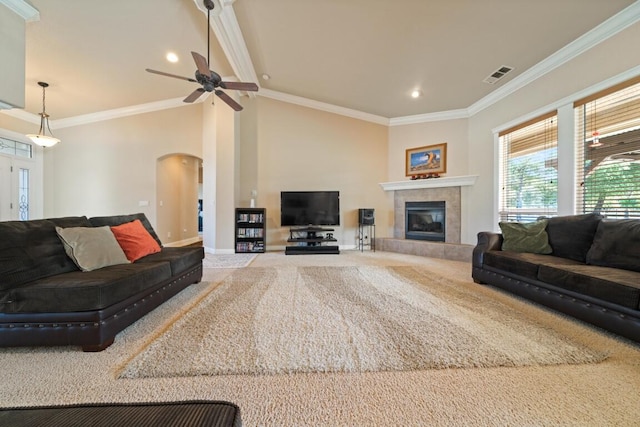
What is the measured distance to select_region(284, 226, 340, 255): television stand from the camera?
5.18m

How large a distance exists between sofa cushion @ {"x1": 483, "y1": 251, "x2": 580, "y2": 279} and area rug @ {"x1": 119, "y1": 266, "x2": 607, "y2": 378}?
0.33 meters

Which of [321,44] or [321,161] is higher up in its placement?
[321,44]

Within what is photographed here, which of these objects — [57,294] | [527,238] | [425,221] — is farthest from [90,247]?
[425,221]

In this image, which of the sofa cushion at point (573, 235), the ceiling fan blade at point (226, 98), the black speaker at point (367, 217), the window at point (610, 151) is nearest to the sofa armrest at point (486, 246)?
the sofa cushion at point (573, 235)

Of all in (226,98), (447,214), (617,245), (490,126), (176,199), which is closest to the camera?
(617,245)

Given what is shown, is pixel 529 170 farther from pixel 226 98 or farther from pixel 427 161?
pixel 226 98

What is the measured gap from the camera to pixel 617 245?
2.21 m

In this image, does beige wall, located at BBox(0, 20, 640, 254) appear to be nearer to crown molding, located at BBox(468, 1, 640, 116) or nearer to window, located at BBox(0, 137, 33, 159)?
window, located at BBox(0, 137, 33, 159)

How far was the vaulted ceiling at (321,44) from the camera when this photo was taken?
9.32 feet

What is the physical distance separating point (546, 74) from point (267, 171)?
5.04 meters

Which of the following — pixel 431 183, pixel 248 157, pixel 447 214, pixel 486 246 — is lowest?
pixel 486 246

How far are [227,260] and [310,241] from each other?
1.74 meters

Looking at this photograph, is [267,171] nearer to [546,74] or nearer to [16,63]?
[16,63]

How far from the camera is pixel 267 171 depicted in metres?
5.60
